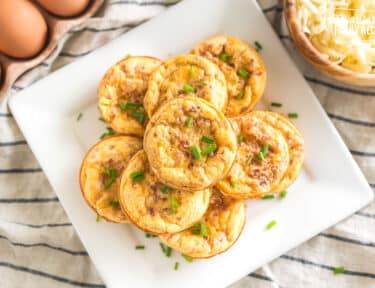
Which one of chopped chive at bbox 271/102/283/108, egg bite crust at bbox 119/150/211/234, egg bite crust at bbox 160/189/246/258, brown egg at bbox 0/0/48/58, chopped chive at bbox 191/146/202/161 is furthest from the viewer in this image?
chopped chive at bbox 271/102/283/108

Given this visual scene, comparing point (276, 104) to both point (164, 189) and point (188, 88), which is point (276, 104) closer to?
point (188, 88)

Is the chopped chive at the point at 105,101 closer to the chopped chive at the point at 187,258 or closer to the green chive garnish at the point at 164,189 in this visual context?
the green chive garnish at the point at 164,189

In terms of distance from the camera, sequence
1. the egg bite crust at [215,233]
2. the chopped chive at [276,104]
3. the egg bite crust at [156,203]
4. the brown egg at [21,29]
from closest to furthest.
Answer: the egg bite crust at [156,203] → the egg bite crust at [215,233] → the brown egg at [21,29] → the chopped chive at [276,104]

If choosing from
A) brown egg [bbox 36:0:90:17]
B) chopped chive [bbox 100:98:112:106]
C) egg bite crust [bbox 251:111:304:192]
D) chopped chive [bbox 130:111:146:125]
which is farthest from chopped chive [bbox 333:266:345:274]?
brown egg [bbox 36:0:90:17]

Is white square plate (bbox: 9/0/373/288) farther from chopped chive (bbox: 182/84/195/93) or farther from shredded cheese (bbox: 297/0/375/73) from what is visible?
chopped chive (bbox: 182/84/195/93)

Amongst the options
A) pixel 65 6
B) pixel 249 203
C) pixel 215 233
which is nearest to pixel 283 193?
pixel 249 203

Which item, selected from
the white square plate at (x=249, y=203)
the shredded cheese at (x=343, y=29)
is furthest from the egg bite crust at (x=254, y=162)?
the shredded cheese at (x=343, y=29)

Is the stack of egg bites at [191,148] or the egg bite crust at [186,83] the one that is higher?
the egg bite crust at [186,83]
